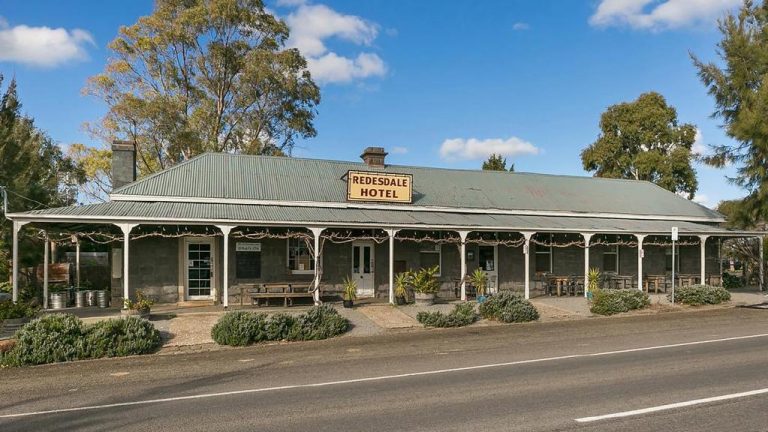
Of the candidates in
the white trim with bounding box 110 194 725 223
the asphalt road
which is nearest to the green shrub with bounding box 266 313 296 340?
the asphalt road

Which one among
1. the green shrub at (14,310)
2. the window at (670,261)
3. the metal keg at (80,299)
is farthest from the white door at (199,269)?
the window at (670,261)

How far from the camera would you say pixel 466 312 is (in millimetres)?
16688

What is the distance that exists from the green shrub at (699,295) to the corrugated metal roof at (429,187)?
5.13m

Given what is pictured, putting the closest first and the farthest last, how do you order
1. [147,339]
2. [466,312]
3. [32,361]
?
[32,361]
[147,339]
[466,312]

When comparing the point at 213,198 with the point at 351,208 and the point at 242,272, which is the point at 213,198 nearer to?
the point at 242,272

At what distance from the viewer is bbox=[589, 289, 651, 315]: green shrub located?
18625 millimetres

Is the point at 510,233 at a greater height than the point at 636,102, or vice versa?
the point at 636,102

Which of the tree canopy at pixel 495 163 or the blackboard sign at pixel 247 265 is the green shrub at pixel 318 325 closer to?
the blackboard sign at pixel 247 265

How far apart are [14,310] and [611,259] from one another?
2077 centimetres

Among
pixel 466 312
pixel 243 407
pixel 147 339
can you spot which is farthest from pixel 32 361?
pixel 466 312

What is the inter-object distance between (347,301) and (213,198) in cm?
580

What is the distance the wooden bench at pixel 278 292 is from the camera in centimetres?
1820

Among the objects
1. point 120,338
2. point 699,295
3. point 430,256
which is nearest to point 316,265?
point 430,256

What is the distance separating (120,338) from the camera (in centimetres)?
1264
